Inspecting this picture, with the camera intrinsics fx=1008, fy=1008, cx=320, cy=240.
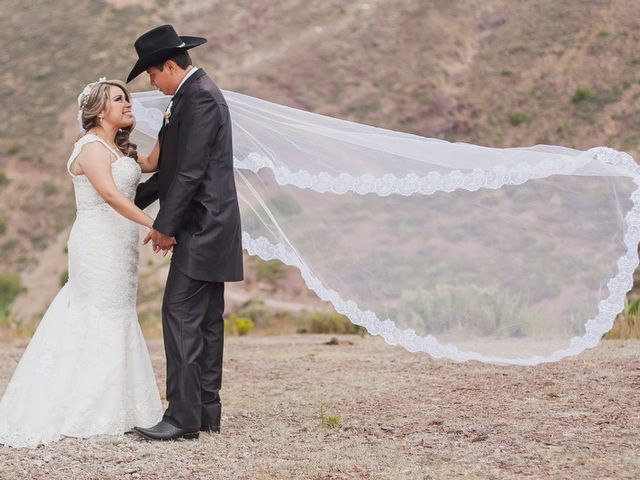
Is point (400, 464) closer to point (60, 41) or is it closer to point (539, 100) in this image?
point (539, 100)

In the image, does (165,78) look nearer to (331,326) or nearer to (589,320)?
(589,320)

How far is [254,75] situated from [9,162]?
8.99 metres

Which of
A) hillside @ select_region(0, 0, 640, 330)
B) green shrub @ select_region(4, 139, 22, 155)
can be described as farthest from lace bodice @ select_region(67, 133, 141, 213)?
green shrub @ select_region(4, 139, 22, 155)

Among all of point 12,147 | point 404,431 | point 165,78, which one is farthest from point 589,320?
point 12,147

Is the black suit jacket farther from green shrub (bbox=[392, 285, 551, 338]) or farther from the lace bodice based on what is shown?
green shrub (bbox=[392, 285, 551, 338])

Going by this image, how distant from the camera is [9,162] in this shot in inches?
1287

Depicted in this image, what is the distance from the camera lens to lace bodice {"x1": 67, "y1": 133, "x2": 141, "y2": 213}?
5.78 meters

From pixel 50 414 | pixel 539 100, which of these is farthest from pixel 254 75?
pixel 50 414

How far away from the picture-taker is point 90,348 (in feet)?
19.0

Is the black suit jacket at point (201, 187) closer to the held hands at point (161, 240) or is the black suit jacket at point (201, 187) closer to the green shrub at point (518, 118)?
the held hands at point (161, 240)

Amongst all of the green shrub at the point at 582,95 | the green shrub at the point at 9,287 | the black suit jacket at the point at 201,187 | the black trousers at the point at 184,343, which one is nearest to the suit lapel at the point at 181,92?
the black suit jacket at the point at 201,187

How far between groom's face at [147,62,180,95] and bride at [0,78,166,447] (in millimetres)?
254

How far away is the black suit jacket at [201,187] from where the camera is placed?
5.47 meters

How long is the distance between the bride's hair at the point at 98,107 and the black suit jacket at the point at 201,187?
15.4 inches
